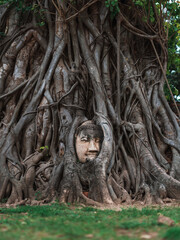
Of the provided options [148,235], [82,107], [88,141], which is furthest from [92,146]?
[148,235]

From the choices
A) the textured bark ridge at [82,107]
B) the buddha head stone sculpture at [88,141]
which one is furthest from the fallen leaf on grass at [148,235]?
the buddha head stone sculpture at [88,141]

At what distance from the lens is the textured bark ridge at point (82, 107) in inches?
164

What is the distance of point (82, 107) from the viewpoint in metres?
4.94

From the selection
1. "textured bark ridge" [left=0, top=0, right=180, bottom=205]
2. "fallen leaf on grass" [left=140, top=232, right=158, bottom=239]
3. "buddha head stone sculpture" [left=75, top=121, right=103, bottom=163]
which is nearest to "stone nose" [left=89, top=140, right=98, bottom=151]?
"buddha head stone sculpture" [left=75, top=121, right=103, bottom=163]

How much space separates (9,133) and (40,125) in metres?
0.62

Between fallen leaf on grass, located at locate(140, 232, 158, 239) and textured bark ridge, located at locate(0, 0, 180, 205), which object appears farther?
textured bark ridge, located at locate(0, 0, 180, 205)

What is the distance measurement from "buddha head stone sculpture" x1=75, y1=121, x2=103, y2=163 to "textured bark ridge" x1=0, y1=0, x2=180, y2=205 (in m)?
0.10

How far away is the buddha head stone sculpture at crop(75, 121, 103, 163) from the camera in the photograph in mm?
4293

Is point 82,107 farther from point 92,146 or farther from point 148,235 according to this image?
point 148,235

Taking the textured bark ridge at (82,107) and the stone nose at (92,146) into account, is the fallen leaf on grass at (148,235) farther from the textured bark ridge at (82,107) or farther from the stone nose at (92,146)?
the stone nose at (92,146)

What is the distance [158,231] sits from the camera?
6.14ft

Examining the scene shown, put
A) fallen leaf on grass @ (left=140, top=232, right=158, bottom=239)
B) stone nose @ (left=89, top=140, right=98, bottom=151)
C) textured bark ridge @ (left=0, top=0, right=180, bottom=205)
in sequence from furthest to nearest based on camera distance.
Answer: stone nose @ (left=89, top=140, right=98, bottom=151) < textured bark ridge @ (left=0, top=0, right=180, bottom=205) < fallen leaf on grass @ (left=140, top=232, right=158, bottom=239)

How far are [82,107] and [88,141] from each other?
33.8 inches

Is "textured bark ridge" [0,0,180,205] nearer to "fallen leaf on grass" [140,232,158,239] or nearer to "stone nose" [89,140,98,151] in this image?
"stone nose" [89,140,98,151]
